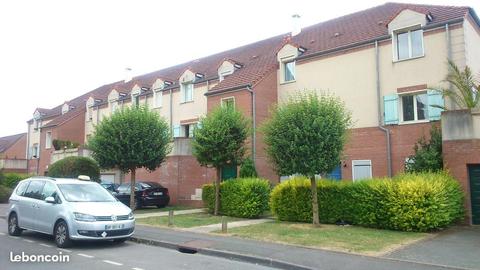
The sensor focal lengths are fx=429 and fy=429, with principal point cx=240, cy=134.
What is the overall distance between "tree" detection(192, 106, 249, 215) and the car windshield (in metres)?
6.11

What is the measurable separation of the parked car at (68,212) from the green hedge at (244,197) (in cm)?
654

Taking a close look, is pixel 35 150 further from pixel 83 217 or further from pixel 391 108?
pixel 83 217

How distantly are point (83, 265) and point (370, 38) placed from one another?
657 inches

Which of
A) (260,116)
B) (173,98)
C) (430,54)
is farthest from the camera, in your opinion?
(173,98)

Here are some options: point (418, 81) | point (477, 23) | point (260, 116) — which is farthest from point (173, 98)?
point (477, 23)

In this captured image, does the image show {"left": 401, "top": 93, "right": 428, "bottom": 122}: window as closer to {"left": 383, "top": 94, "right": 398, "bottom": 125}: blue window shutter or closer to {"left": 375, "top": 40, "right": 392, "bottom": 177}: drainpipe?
{"left": 383, "top": 94, "right": 398, "bottom": 125}: blue window shutter

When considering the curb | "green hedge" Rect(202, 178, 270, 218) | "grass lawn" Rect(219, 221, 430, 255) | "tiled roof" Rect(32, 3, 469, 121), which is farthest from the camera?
"tiled roof" Rect(32, 3, 469, 121)

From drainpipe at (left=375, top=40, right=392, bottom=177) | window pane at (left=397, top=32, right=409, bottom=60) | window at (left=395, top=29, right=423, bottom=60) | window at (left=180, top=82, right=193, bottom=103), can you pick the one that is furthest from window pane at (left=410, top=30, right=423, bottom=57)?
window at (left=180, top=82, right=193, bottom=103)

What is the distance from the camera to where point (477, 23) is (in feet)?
64.8

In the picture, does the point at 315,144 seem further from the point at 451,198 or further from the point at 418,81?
the point at 418,81

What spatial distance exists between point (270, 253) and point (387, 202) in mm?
5506

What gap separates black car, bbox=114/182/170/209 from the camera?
2273 cm

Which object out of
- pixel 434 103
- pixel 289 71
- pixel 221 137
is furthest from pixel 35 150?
pixel 434 103

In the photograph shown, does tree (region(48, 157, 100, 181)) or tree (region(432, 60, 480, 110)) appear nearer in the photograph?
tree (region(432, 60, 480, 110))
